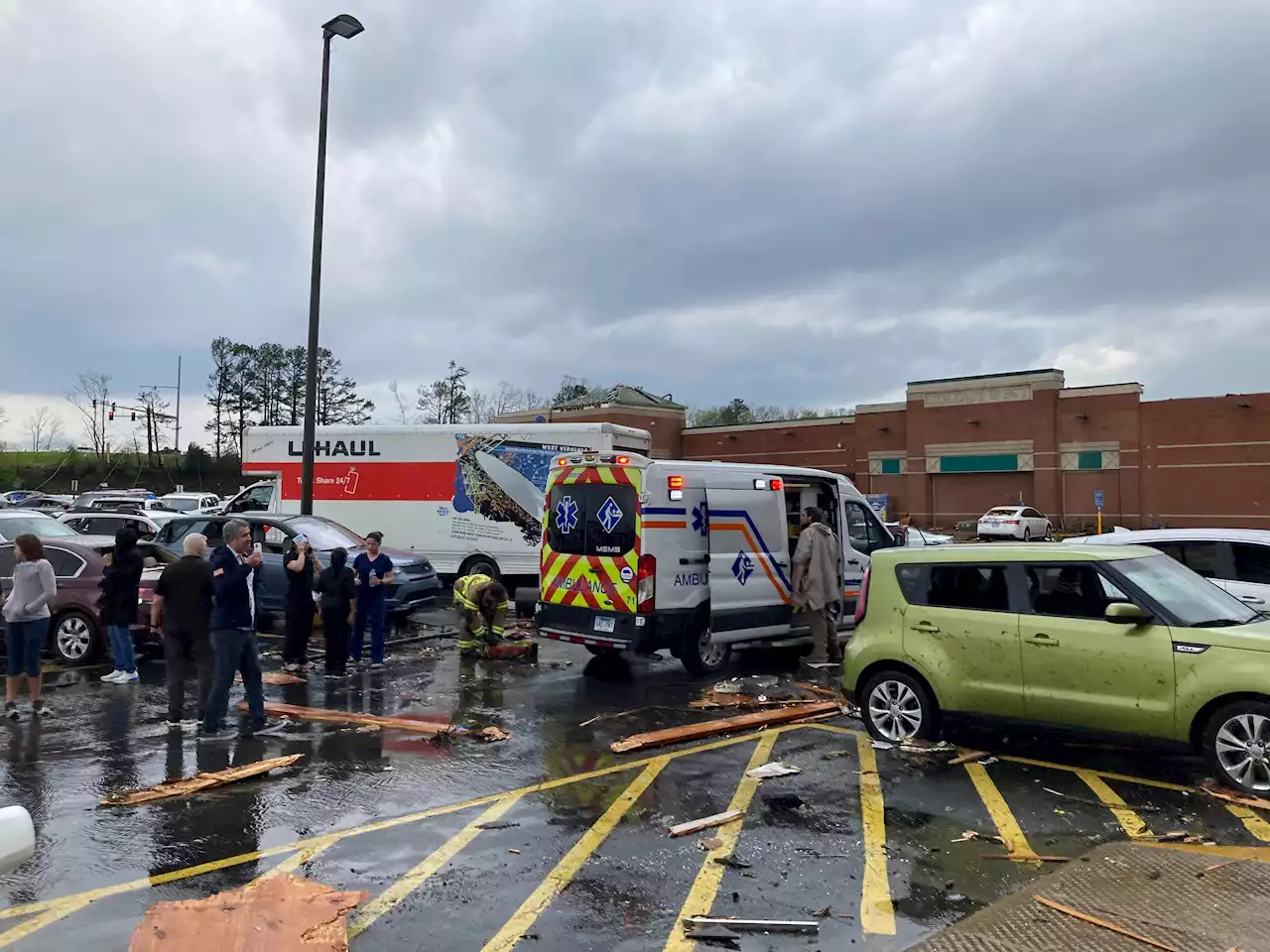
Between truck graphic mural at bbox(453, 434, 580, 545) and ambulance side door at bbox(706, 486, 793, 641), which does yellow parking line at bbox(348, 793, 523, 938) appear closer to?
ambulance side door at bbox(706, 486, 793, 641)

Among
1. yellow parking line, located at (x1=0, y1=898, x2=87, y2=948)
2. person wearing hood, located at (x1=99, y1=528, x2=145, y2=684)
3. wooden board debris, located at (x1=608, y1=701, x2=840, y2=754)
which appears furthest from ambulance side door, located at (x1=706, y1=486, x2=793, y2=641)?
yellow parking line, located at (x1=0, y1=898, x2=87, y2=948)

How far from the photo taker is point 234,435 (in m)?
71.0

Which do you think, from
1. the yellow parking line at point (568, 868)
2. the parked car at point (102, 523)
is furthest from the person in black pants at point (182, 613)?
the parked car at point (102, 523)

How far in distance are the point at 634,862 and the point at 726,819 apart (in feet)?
2.85

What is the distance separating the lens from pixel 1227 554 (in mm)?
9781

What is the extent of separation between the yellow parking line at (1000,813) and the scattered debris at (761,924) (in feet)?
5.19

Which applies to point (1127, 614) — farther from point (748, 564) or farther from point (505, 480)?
point (505, 480)

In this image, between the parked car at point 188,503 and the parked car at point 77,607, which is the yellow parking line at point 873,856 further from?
the parked car at point 188,503

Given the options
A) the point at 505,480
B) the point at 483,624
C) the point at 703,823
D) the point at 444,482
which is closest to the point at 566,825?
the point at 703,823

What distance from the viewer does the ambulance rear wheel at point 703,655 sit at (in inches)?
414

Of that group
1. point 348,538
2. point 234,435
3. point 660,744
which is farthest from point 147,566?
point 234,435

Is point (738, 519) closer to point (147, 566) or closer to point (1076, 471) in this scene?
point (147, 566)

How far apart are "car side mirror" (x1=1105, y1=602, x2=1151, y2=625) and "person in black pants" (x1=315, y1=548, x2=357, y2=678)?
790 centimetres

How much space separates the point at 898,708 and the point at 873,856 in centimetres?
252
